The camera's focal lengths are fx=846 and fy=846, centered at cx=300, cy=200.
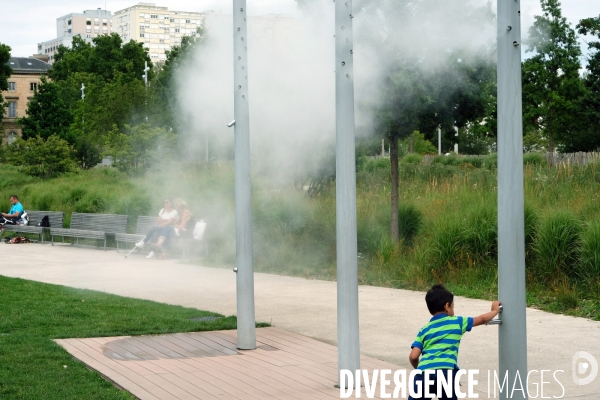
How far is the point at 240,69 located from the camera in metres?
8.20

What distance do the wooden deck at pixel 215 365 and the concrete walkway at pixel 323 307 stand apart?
0.57 metres

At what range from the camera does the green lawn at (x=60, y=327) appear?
6305 mm

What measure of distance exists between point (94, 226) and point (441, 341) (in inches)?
659

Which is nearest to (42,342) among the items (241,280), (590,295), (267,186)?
(241,280)

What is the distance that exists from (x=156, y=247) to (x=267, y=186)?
260 cm

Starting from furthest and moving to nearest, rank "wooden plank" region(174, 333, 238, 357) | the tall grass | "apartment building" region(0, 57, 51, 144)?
"apartment building" region(0, 57, 51, 144), the tall grass, "wooden plank" region(174, 333, 238, 357)

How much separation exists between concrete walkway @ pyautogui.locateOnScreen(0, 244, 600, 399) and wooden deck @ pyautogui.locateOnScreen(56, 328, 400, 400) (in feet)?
1.86

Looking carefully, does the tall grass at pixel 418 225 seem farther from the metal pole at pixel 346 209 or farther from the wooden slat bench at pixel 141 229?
the metal pole at pixel 346 209

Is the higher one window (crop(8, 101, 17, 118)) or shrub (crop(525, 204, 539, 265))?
window (crop(8, 101, 17, 118))

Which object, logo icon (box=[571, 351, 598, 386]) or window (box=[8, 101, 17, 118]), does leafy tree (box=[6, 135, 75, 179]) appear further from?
window (box=[8, 101, 17, 118])

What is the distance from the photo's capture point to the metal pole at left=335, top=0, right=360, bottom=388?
655 centimetres


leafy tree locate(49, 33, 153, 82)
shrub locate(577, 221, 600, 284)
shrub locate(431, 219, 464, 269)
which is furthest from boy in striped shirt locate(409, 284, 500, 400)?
leafy tree locate(49, 33, 153, 82)

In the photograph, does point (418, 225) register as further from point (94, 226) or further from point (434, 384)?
point (94, 226)

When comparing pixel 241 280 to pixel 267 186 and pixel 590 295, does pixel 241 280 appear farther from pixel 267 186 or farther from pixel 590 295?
pixel 267 186
